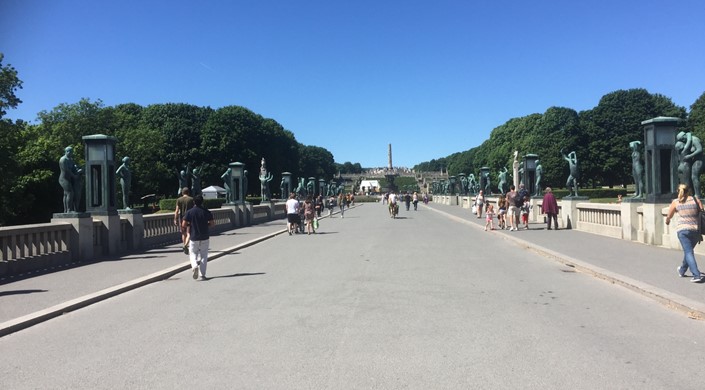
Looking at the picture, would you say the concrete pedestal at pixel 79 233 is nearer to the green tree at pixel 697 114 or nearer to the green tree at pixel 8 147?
the green tree at pixel 8 147

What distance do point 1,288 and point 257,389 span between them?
7.82 m

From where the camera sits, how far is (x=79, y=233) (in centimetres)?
1459

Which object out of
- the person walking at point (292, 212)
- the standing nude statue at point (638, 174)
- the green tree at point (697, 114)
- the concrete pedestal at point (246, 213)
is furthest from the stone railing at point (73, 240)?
the green tree at point (697, 114)

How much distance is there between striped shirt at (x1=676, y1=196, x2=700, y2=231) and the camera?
10.3 meters

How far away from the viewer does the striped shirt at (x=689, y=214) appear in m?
10.3

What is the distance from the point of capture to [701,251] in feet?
46.5

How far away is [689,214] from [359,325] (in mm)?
6708

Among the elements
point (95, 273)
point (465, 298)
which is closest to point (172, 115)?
point (95, 273)

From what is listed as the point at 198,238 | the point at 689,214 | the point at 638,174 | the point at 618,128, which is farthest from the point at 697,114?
the point at 198,238

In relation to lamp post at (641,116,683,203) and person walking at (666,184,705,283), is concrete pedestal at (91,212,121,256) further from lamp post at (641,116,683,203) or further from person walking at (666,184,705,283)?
lamp post at (641,116,683,203)

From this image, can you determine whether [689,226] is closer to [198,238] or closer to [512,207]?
[198,238]

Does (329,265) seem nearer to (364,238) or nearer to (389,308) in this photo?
(389,308)

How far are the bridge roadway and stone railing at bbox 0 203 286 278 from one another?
1.96 ft

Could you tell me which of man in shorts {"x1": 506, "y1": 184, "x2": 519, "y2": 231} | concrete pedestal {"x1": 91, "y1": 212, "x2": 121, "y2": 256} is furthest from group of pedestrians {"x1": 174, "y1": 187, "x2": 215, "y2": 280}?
man in shorts {"x1": 506, "y1": 184, "x2": 519, "y2": 231}
